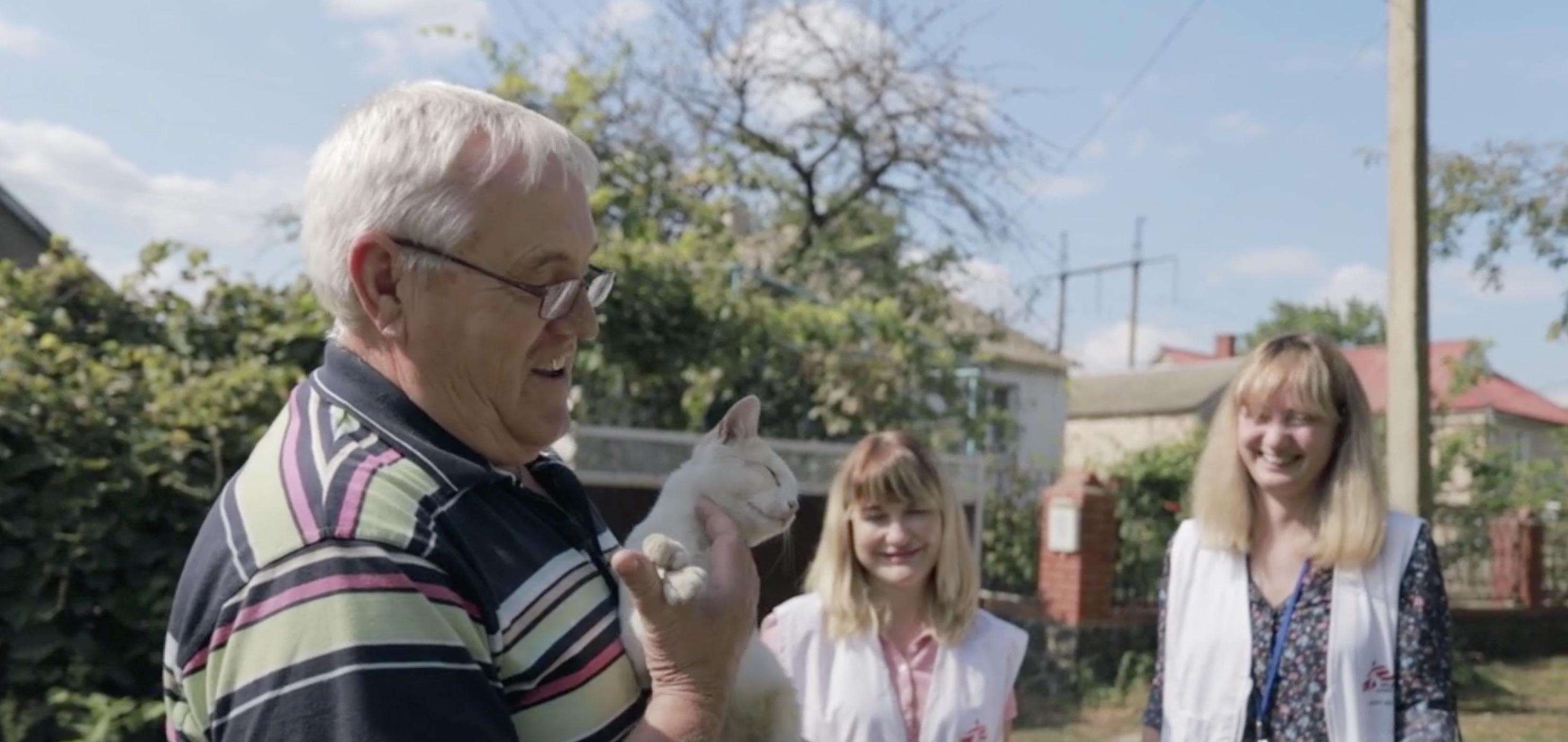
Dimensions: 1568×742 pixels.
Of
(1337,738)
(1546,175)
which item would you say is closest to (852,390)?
(1337,738)

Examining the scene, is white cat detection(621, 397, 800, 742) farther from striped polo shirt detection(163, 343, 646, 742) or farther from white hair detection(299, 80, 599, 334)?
white hair detection(299, 80, 599, 334)

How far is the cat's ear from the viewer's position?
2139 millimetres

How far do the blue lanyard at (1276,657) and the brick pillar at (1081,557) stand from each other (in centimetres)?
725

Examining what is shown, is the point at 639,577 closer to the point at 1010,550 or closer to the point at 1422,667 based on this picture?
the point at 1422,667

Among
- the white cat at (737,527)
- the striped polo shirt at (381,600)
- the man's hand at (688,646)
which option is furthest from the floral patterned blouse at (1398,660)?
the striped polo shirt at (381,600)

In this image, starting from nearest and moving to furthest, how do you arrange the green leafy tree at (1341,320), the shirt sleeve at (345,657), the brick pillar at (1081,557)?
A: the shirt sleeve at (345,657) → the brick pillar at (1081,557) → the green leafy tree at (1341,320)

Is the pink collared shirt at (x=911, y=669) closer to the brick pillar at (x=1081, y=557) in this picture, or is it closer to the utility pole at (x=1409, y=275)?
the utility pole at (x=1409, y=275)

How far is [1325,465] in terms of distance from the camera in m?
3.42

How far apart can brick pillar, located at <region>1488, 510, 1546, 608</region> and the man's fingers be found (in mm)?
15335

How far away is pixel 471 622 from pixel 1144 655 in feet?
32.5

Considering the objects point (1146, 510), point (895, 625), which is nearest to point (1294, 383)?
point (895, 625)

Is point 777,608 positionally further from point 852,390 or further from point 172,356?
point 852,390

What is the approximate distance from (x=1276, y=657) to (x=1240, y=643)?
9 cm

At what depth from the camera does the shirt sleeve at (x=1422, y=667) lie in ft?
10.2
